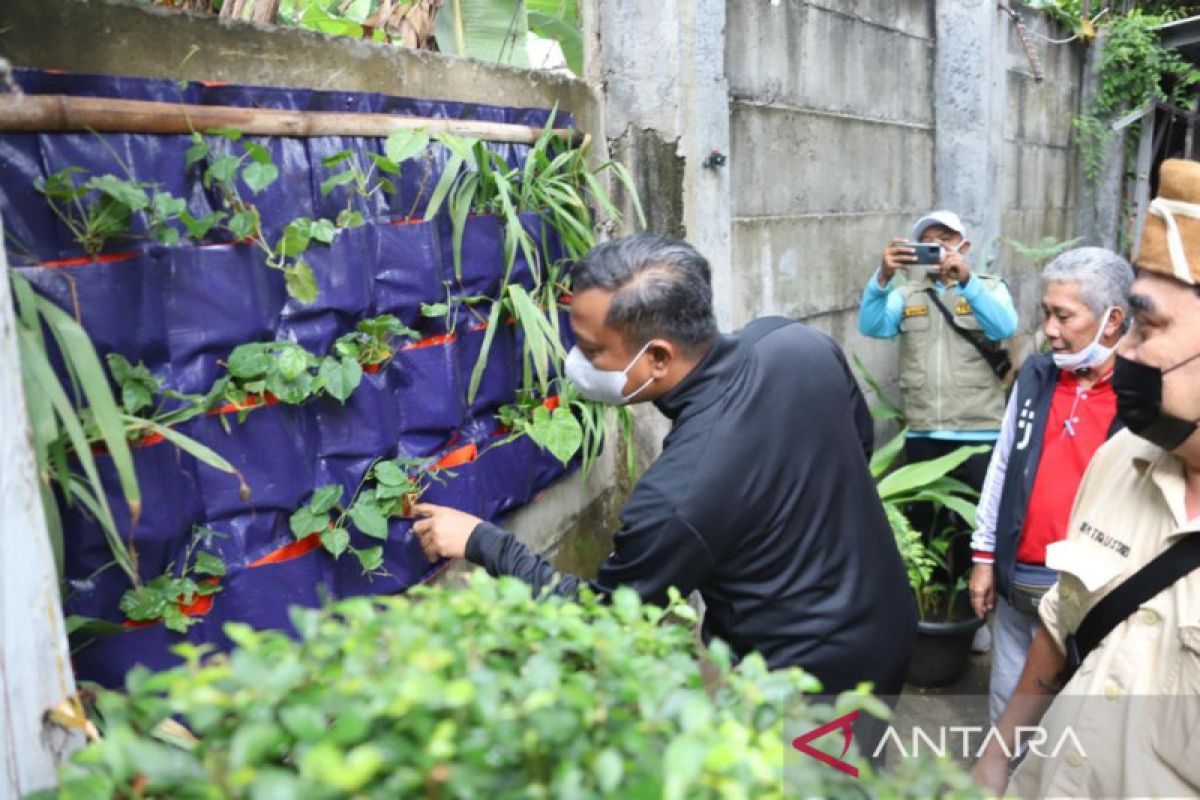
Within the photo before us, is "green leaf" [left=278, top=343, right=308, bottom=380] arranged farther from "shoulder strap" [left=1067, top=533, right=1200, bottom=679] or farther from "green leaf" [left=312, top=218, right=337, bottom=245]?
"shoulder strap" [left=1067, top=533, right=1200, bottom=679]

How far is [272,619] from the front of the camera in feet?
6.26

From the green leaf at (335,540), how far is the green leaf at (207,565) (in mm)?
251

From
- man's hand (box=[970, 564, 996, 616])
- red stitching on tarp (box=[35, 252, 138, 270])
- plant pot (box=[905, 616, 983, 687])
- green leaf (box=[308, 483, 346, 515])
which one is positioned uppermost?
red stitching on tarp (box=[35, 252, 138, 270])

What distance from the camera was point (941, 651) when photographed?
4.23 m

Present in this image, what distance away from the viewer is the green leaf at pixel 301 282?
1.93 metres

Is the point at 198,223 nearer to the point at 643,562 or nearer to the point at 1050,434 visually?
the point at 643,562

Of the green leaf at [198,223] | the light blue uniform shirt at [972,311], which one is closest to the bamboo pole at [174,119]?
the green leaf at [198,223]

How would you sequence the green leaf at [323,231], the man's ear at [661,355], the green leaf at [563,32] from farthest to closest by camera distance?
the green leaf at [563,32] < the man's ear at [661,355] < the green leaf at [323,231]

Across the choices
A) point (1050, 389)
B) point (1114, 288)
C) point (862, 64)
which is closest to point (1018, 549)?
point (1050, 389)

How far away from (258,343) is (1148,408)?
1661 mm

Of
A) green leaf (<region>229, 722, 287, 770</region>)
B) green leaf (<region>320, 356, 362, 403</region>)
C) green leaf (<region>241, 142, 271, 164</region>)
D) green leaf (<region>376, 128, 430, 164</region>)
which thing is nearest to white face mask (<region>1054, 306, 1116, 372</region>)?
green leaf (<region>376, 128, 430, 164</region>)

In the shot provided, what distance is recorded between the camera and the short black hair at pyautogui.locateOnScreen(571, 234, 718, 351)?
2059 millimetres

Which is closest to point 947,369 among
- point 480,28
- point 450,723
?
point 480,28

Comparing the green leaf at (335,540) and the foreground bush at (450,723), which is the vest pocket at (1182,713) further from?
the green leaf at (335,540)
